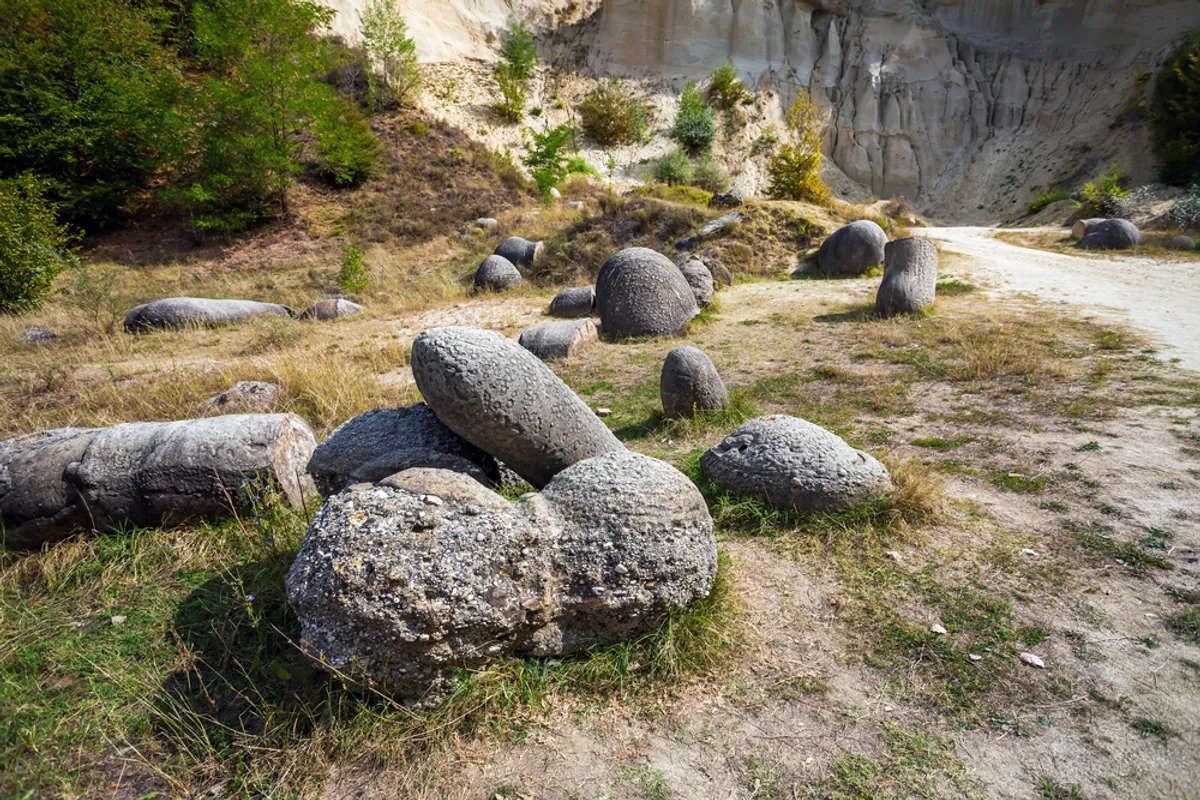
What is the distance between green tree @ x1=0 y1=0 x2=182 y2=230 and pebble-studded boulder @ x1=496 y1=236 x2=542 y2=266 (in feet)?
35.1

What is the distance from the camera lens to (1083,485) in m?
3.51

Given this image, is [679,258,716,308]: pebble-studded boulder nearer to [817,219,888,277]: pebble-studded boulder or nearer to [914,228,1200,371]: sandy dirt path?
[817,219,888,277]: pebble-studded boulder

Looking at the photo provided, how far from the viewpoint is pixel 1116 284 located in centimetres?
1007

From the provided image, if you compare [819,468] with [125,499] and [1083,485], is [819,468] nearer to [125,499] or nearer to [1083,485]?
[1083,485]

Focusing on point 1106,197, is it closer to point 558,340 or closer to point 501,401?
point 558,340

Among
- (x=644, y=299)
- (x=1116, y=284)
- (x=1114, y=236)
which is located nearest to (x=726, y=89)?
(x=1114, y=236)

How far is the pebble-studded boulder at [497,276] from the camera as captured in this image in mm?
12797

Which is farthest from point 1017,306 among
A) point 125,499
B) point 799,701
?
point 125,499

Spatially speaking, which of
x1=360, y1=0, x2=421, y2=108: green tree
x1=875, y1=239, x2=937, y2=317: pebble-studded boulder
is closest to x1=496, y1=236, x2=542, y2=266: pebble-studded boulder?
x1=875, y1=239, x2=937, y2=317: pebble-studded boulder

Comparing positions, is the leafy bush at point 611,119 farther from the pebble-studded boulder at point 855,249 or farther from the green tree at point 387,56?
the pebble-studded boulder at point 855,249

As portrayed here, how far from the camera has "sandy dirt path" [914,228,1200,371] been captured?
6.92 m

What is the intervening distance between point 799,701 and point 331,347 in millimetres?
7862

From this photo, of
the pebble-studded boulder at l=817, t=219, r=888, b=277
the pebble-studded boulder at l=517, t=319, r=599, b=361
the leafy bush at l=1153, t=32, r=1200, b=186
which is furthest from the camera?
the leafy bush at l=1153, t=32, r=1200, b=186

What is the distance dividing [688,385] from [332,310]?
8855mm
